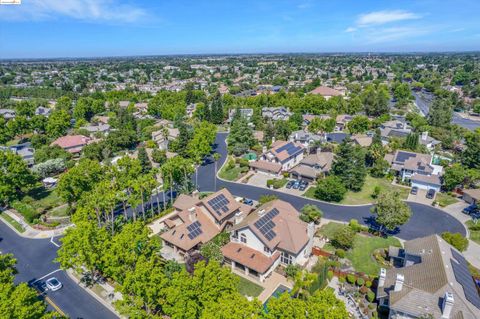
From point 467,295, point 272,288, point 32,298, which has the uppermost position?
point 32,298

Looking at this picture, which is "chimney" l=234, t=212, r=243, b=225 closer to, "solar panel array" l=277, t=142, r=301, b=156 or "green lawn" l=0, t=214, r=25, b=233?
"solar panel array" l=277, t=142, r=301, b=156

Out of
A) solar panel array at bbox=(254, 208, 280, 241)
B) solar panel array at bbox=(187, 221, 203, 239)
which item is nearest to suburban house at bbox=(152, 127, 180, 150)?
solar panel array at bbox=(187, 221, 203, 239)

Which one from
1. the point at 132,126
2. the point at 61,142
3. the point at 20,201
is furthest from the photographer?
the point at 132,126

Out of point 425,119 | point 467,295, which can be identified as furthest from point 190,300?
point 425,119

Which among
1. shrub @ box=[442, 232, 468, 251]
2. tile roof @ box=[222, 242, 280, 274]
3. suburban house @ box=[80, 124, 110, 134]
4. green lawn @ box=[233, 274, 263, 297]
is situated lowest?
green lawn @ box=[233, 274, 263, 297]

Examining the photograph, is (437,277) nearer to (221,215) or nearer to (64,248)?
(221,215)

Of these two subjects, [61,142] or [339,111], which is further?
[339,111]

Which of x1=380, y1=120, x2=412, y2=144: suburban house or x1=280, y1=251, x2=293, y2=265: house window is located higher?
x1=380, y1=120, x2=412, y2=144: suburban house

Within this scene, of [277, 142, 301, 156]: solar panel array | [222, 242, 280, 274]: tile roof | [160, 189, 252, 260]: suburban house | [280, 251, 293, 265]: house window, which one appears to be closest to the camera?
[222, 242, 280, 274]: tile roof
